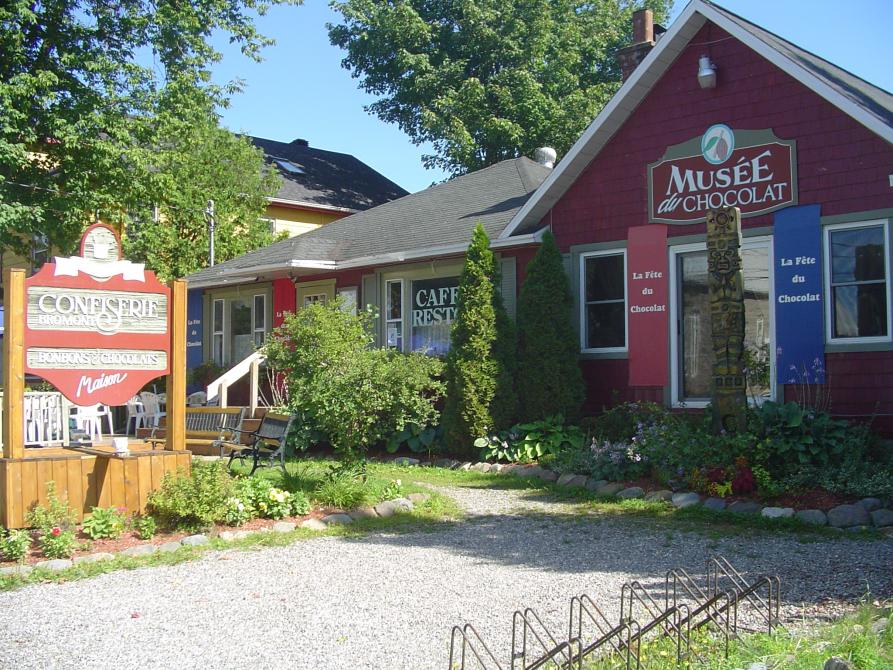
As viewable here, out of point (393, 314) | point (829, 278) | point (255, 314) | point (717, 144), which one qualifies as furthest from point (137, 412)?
point (829, 278)

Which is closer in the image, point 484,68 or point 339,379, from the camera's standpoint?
point 339,379

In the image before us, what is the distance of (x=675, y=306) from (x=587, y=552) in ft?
19.7

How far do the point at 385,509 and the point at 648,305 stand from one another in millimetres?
5504


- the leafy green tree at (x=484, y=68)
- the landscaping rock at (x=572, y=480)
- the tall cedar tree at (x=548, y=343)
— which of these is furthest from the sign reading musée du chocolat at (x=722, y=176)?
the leafy green tree at (x=484, y=68)

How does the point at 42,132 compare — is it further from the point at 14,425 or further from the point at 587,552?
the point at 587,552

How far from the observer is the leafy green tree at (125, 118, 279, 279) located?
2302cm

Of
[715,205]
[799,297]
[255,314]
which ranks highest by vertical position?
[715,205]

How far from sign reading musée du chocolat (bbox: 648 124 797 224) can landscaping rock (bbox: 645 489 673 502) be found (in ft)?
14.0

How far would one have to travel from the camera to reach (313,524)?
8719 mm

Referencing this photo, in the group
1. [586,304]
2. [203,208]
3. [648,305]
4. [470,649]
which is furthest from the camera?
[203,208]

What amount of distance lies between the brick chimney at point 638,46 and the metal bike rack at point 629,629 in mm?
11104

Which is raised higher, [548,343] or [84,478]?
[548,343]

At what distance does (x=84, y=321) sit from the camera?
27.6ft

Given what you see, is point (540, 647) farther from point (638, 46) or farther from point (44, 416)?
point (638, 46)
